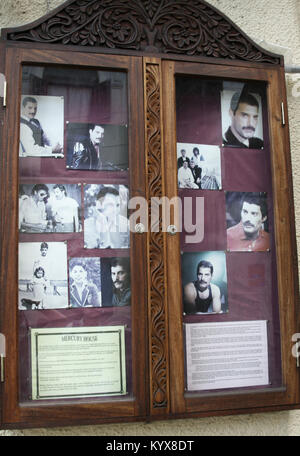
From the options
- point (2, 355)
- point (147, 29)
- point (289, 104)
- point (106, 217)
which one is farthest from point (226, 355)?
point (147, 29)

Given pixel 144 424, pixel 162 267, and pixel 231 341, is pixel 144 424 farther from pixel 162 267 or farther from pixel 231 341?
pixel 162 267

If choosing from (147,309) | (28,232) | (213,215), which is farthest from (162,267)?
(28,232)

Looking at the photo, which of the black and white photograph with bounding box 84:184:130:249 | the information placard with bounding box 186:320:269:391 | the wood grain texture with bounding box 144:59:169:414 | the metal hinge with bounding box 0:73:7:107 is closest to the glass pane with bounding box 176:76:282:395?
the information placard with bounding box 186:320:269:391

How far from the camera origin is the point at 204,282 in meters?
1.93

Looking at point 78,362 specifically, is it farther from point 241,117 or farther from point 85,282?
point 241,117

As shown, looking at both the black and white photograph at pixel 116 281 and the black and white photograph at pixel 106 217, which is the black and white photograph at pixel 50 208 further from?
the black and white photograph at pixel 116 281

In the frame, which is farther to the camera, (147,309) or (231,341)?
(231,341)

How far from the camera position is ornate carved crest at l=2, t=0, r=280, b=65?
5.97 feet

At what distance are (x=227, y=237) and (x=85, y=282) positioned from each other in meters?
0.54

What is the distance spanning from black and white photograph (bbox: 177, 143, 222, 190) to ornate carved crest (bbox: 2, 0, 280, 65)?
0.33 meters

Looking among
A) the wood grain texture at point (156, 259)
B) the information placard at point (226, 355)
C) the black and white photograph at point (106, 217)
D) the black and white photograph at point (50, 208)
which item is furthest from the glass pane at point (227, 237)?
the black and white photograph at point (50, 208)

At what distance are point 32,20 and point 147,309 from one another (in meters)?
1.12
